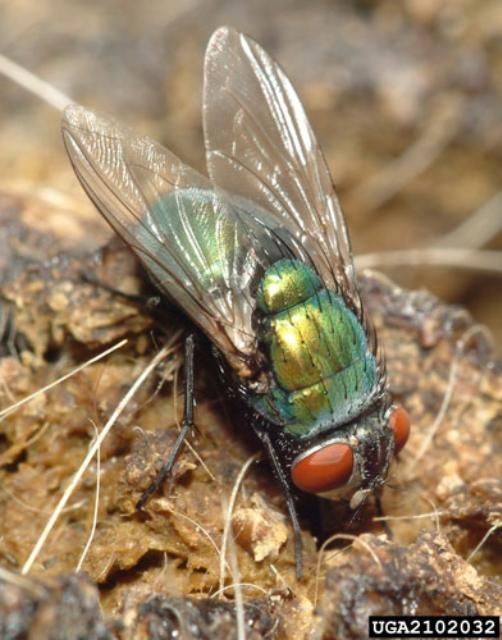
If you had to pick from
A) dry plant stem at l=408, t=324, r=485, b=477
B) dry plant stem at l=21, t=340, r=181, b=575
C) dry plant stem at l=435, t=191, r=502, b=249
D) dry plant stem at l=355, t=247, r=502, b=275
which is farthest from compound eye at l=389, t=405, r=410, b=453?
dry plant stem at l=435, t=191, r=502, b=249

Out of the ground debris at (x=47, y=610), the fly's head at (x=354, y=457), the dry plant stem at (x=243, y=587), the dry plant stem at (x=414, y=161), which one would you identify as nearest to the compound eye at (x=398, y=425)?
the fly's head at (x=354, y=457)

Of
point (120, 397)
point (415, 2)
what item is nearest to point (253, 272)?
point (120, 397)

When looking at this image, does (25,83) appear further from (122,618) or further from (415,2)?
(122,618)

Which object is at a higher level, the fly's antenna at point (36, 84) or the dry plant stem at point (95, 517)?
the fly's antenna at point (36, 84)

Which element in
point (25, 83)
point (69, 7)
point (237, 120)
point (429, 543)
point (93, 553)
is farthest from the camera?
point (69, 7)

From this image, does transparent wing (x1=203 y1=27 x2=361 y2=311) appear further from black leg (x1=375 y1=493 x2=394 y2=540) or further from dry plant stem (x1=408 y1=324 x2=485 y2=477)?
black leg (x1=375 y1=493 x2=394 y2=540)

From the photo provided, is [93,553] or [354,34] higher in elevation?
[354,34]

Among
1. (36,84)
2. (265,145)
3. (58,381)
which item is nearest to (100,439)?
(58,381)

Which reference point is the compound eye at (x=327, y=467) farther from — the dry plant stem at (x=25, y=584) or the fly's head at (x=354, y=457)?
the dry plant stem at (x=25, y=584)
